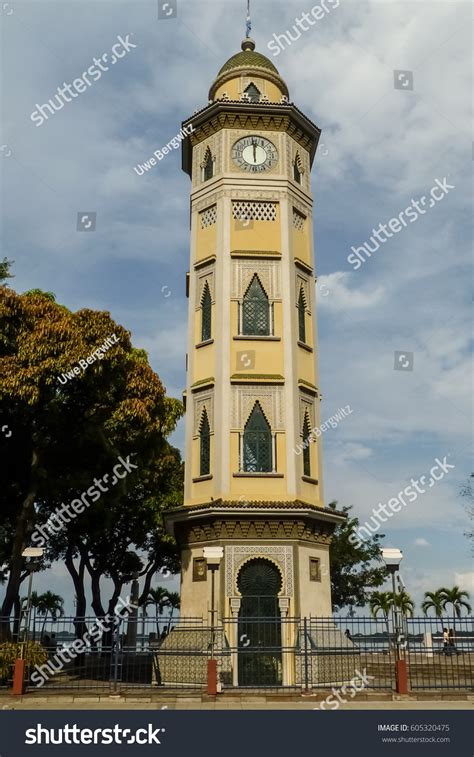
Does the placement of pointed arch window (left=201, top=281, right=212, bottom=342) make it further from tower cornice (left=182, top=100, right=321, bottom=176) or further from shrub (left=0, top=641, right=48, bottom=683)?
shrub (left=0, top=641, right=48, bottom=683)

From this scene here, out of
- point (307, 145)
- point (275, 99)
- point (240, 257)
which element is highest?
point (275, 99)

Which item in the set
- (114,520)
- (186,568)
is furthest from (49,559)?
(186,568)

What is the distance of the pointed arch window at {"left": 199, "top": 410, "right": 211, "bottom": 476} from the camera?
69.9 ft

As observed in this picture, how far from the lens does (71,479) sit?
22.5 metres

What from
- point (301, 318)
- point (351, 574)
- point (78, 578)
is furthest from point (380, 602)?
point (301, 318)

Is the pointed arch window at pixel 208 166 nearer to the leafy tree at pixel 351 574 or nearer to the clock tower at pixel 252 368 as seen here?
the clock tower at pixel 252 368

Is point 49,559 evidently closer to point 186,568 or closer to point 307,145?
point 186,568

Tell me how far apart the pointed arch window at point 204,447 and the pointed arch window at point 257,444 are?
121cm

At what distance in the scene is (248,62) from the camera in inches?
1026

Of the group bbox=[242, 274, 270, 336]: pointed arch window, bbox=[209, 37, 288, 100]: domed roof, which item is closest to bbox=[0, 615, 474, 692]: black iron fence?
bbox=[242, 274, 270, 336]: pointed arch window

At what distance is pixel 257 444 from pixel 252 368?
94.1 inches

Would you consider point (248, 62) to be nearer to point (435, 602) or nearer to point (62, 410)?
point (62, 410)

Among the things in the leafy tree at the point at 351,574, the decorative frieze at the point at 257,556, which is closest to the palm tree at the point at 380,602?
the leafy tree at the point at 351,574

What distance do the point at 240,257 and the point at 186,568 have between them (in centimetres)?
983
